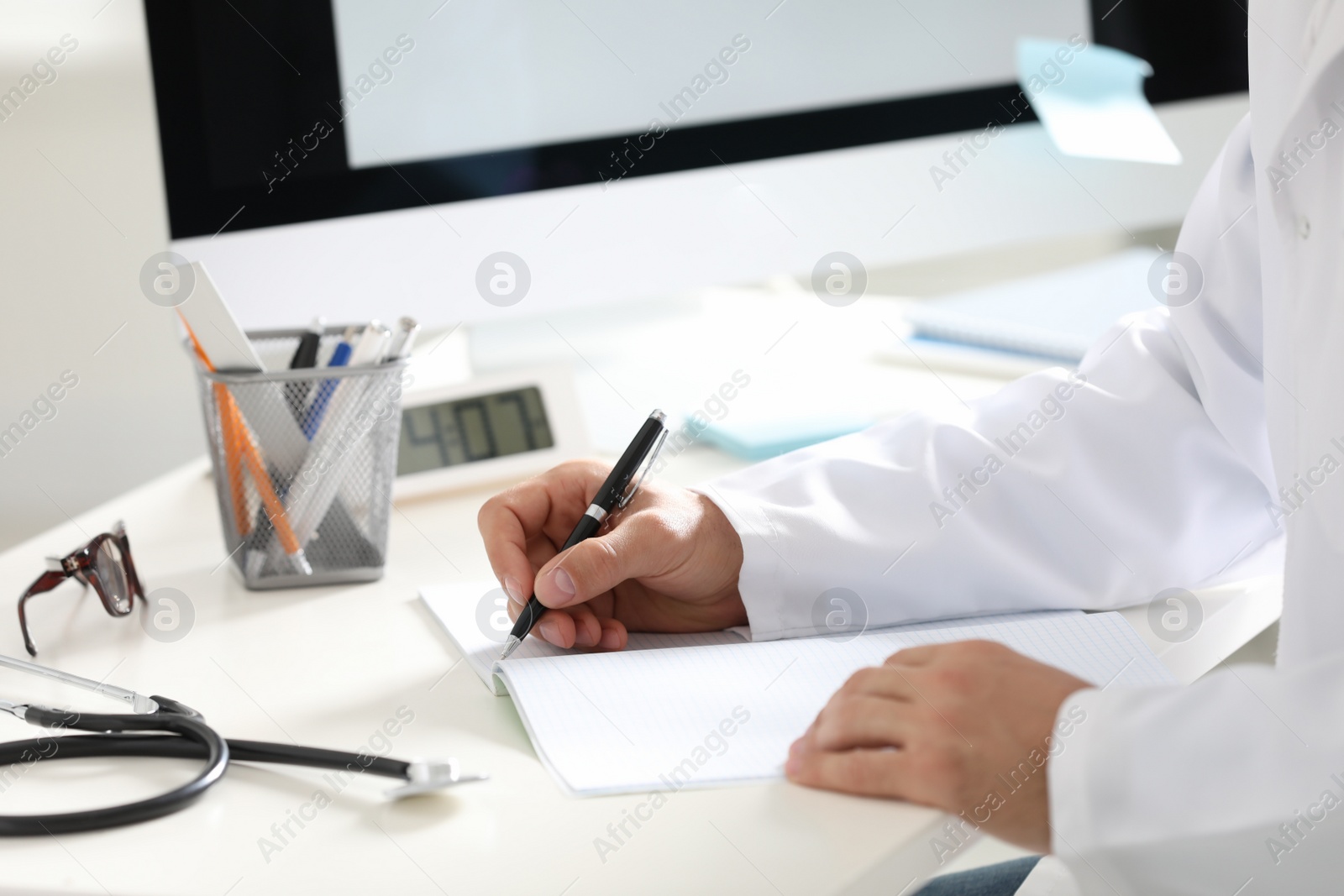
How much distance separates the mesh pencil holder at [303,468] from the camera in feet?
2.35

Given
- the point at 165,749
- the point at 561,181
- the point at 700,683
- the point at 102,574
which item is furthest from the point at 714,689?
the point at 561,181

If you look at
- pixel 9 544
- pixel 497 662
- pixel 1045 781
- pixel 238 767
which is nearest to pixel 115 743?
pixel 238 767

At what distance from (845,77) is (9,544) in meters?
0.95

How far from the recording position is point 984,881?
2.39 feet

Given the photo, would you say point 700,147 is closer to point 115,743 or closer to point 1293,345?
point 1293,345

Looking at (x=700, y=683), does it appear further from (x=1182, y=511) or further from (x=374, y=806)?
(x=1182, y=511)

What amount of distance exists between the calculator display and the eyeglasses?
25 cm

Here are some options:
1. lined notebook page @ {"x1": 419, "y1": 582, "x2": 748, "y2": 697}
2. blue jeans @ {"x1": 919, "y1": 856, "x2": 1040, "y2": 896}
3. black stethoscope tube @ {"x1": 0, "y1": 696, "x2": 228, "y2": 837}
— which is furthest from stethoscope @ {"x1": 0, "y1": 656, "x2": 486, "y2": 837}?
blue jeans @ {"x1": 919, "y1": 856, "x2": 1040, "y2": 896}

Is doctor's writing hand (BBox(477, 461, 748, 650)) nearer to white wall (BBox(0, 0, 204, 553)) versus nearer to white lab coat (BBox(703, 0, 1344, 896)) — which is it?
white lab coat (BBox(703, 0, 1344, 896))

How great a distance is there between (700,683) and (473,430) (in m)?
0.44

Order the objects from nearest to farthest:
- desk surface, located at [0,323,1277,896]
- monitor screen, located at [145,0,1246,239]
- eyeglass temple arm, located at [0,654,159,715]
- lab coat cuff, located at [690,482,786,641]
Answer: desk surface, located at [0,323,1277,896] < eyeglass temple arm, located at [0,654,159,715] < lab coat cuff, located at [690,482,786,641] < monitor screen, located at [145,0,1246,239]

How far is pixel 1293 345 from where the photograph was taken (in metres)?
0.62

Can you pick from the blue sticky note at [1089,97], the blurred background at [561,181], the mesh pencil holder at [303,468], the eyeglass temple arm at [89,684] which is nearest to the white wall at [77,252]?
the blurred background at [561,181]

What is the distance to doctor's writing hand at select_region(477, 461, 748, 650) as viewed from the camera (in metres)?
0.61
